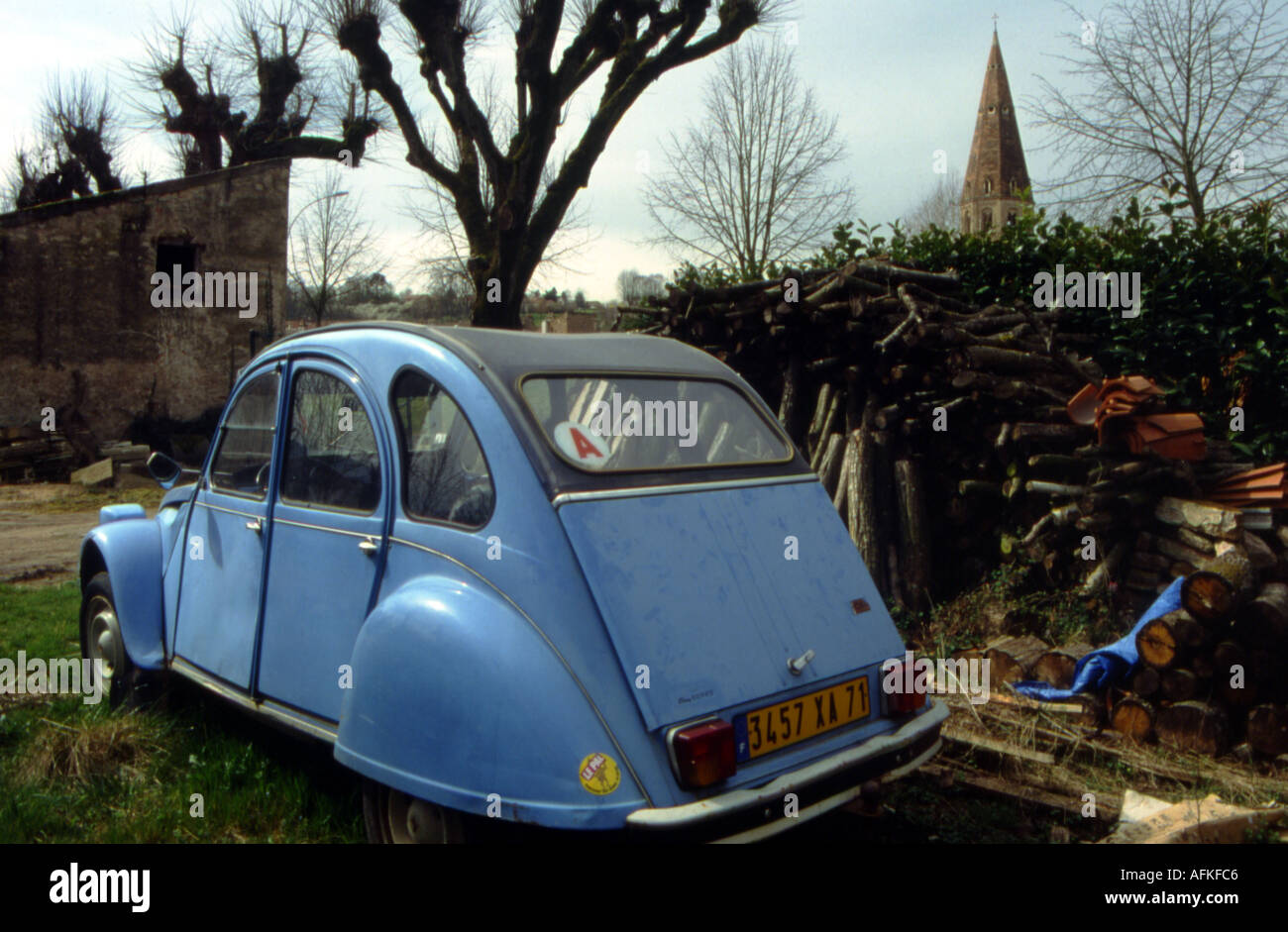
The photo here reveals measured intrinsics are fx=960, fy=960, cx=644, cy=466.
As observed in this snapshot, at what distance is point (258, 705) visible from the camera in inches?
147

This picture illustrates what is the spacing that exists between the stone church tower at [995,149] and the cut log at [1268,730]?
37331mm

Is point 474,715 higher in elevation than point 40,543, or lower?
higher

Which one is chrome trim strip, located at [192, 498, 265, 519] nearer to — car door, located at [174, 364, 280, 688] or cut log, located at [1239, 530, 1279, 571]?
car door, located at [174, 364, 280, 688]

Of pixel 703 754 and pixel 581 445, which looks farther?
pixel 581 445

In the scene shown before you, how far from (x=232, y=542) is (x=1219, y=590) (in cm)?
448

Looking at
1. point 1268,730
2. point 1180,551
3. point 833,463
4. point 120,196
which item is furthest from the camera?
point 120,196

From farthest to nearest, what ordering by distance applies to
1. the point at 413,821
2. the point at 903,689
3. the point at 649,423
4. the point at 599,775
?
1. the point at 649,423
2. the point at 903,689
3. the point at 413,821
4. the point at 599,775

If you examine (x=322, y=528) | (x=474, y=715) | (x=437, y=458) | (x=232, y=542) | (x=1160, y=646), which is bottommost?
(x=1160, y=646)

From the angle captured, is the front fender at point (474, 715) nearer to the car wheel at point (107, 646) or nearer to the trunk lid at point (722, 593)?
the trunk lid at point (722, 593)

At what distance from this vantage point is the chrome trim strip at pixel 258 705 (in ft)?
11.2

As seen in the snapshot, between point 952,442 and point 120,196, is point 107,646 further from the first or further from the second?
point 120,196

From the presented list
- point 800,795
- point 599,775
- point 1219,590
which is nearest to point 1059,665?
point 1219,590
